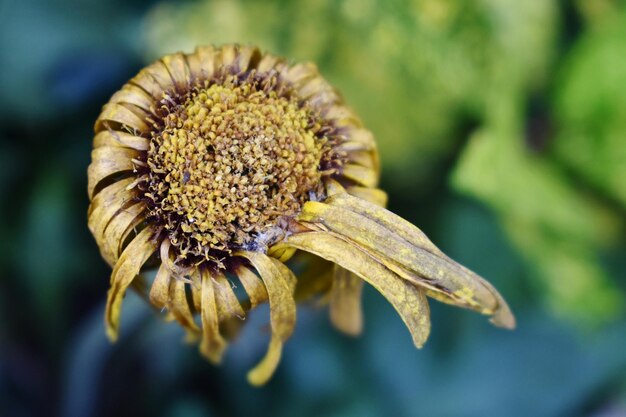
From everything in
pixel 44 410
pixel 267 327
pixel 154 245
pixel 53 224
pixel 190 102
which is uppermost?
pixel 190 102

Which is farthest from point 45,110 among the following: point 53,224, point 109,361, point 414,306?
point 414,306

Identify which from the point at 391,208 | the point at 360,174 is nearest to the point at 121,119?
the point at 360,174

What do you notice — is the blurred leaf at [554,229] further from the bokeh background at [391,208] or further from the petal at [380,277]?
the petal at [380,277]

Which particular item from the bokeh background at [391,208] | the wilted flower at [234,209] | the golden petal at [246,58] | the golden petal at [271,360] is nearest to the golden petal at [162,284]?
the wilted flower at [234,209]

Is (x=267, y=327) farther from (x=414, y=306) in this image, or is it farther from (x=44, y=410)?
(x=44, y=410)

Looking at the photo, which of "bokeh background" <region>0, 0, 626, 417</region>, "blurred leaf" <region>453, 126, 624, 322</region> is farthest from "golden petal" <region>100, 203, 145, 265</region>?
"blurred leaf" <region>453, 126, 624, 322</region>

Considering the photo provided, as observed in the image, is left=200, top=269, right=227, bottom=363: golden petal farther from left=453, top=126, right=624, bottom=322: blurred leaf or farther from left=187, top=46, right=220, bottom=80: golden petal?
left=453, top=126, right=624, bottom=322: blurred leaf
